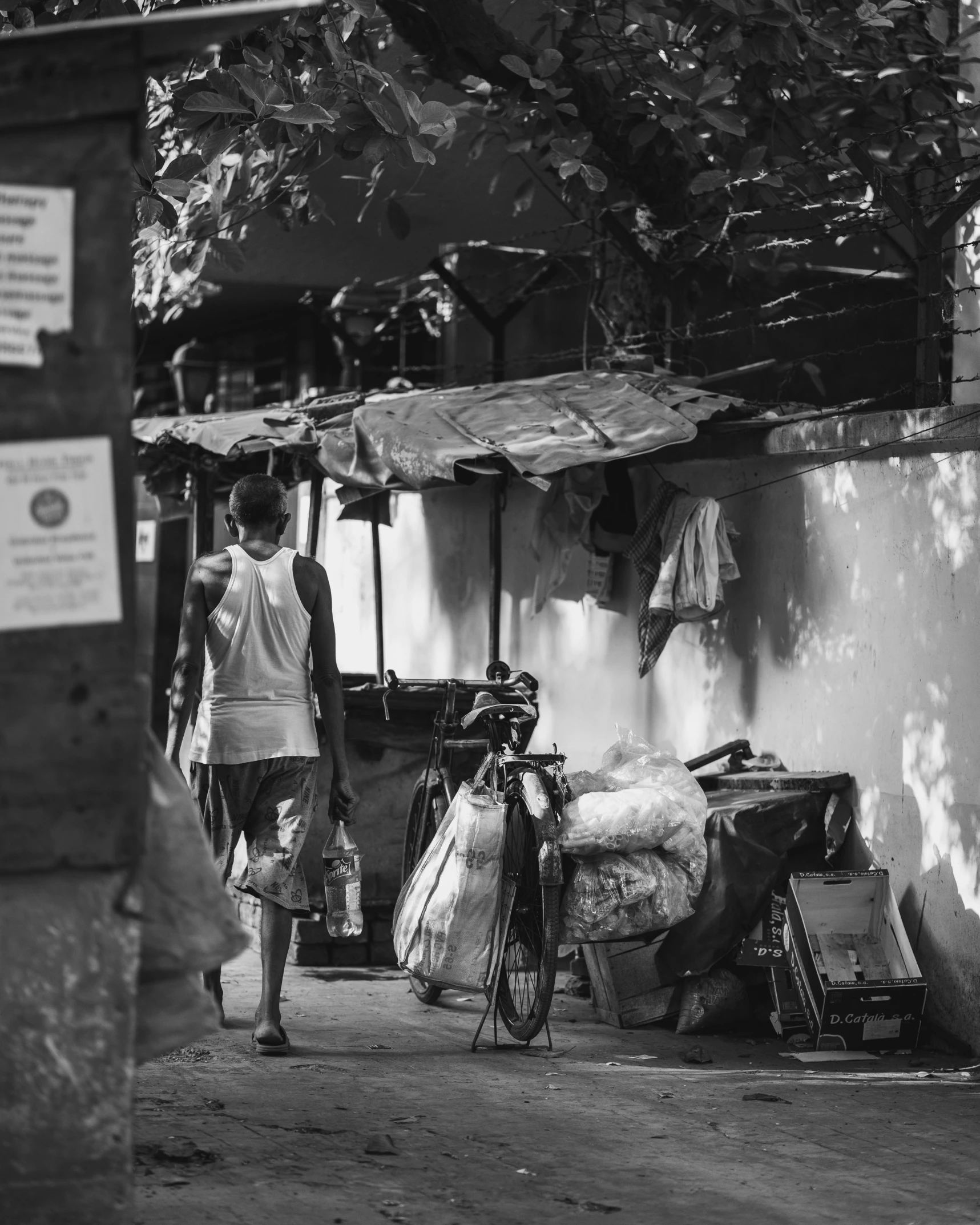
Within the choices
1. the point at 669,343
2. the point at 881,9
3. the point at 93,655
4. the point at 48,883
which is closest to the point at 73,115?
the point at 93,655

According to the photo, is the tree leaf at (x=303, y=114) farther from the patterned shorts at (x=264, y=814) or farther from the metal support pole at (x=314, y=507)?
the metal support pole at (x=314, y=507)

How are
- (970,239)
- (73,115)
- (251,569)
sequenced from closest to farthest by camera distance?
(73,115), (251,569), (970,239)

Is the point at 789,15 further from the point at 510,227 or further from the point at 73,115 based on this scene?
the point at 510,227

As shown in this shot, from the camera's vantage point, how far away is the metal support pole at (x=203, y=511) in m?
12.1

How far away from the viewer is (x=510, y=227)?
544 inches

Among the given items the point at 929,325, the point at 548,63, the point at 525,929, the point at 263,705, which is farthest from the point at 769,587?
the point at 548,63

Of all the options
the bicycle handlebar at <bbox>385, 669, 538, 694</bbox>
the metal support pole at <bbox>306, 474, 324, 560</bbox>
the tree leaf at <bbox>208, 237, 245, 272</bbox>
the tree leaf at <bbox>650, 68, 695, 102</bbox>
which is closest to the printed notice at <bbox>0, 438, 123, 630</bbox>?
the bicycle handlebar at <bbox>385, 669, 538, 694</bbox>

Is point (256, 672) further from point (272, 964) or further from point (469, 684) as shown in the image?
point (469, 684)

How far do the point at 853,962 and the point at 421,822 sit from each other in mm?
1996

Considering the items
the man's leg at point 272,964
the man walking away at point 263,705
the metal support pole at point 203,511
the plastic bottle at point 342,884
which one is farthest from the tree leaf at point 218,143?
the metal support pole at point 203,511

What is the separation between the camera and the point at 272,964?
6062mm

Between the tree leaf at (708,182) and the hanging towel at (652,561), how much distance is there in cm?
140

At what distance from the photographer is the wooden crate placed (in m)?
6.75

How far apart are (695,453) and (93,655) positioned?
5.77 meters
